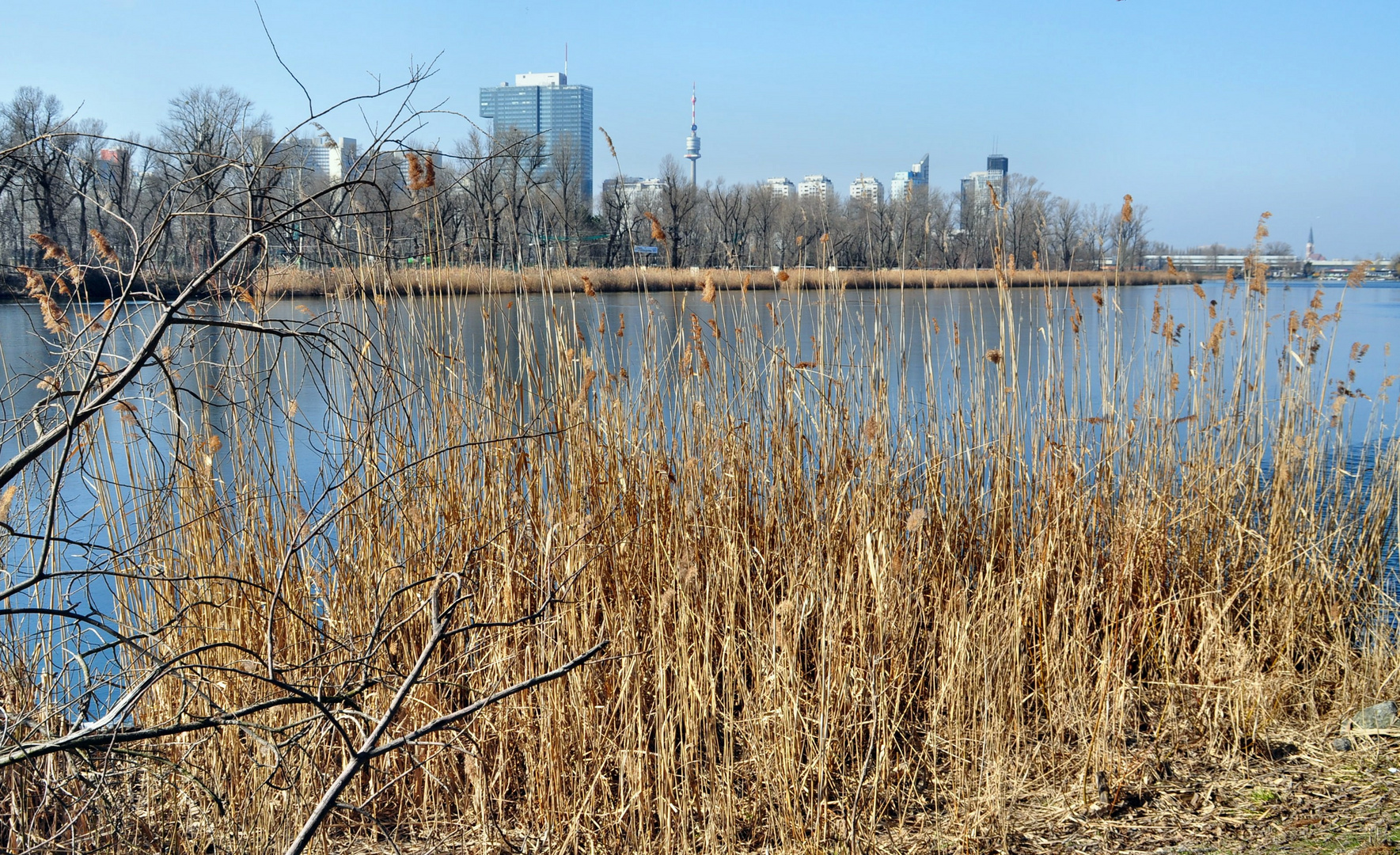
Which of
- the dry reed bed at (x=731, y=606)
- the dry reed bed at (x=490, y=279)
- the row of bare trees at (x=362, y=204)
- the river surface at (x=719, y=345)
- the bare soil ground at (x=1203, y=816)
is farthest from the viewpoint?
the dry reed bed at (x=490, y=279)

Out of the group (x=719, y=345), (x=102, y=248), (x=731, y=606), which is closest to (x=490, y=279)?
(x=719, y=345)

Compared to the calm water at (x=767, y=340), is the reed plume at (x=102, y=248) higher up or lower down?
higher up

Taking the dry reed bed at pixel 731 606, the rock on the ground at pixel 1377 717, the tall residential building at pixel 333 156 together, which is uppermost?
the tall residential building at pixel 333 156

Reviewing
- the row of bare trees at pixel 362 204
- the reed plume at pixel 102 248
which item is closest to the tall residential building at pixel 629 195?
the row of bare trees at pixel 362 204

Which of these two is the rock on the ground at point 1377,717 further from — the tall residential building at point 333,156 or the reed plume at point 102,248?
the reed plume at point 102,248

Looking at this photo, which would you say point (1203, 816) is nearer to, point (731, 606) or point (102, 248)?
point (731, 606)

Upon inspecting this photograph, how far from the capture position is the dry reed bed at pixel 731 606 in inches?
92.4

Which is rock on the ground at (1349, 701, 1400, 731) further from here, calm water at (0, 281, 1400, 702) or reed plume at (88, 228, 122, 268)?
reed plume at (88, 228, 122, 268)

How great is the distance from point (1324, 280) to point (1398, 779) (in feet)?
10.1

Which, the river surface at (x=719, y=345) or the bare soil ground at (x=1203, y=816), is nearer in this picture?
the bare soil ground at (x=1203, y=816)

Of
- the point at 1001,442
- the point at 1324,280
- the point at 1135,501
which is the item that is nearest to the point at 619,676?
the point at 1001,442

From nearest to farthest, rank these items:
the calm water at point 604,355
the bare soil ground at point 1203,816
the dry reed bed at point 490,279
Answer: the bare soil ground at point 1203,816 → the calm water at point 604,355 → the dry reed bed at point 490,279

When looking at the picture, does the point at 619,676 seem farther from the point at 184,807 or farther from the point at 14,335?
the point at 14,335

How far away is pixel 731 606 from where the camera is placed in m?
2.58
